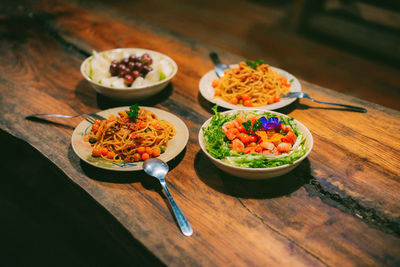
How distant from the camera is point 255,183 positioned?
1473 mm

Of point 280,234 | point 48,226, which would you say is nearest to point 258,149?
point 280,234

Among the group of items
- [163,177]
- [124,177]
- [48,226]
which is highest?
[163,177]

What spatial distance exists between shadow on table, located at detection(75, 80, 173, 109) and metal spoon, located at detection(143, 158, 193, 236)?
76 centimetres

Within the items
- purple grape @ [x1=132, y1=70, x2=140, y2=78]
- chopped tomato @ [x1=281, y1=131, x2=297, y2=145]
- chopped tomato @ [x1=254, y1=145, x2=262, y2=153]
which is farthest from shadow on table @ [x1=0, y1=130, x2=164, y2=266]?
chopped tomato @ [x1=281, y1=131, x2=297, y2=145]

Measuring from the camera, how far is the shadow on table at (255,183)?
142 cm

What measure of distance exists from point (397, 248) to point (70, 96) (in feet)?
6.93

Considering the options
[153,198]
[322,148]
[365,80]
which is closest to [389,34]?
[365,80]

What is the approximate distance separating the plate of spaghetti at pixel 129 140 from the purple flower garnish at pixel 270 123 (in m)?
0.41

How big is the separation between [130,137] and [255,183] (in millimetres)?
666

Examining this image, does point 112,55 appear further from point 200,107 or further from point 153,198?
point 153,198

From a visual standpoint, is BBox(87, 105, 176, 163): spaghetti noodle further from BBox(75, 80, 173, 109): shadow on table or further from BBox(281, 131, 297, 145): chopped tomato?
BBox(281, 131, 297, 145): chopped tomato

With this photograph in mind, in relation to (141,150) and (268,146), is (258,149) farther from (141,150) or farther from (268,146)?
(141,150)

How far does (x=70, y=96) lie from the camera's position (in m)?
2.21

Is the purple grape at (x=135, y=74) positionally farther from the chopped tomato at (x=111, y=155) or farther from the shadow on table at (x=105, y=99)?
the chopped tomato at (x=111, y=155)
